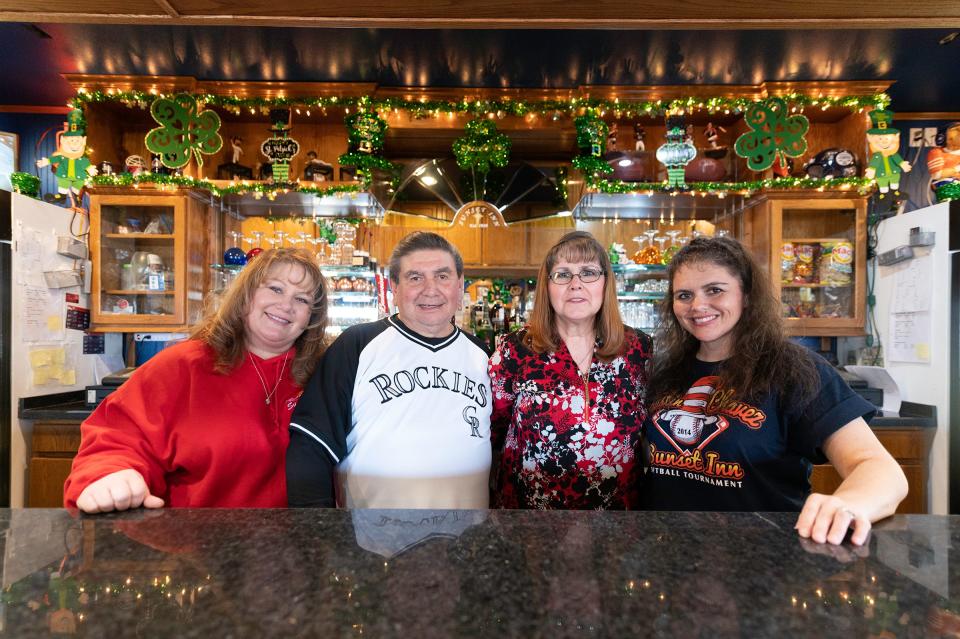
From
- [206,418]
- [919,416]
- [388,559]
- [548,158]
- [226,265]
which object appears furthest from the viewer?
[548,158]

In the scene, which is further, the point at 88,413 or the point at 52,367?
the point at 52,367

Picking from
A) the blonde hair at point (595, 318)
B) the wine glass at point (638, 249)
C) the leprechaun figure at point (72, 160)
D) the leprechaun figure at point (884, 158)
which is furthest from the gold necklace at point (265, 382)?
the leprechaun figure at point (884, 158)

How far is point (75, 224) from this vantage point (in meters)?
3.48

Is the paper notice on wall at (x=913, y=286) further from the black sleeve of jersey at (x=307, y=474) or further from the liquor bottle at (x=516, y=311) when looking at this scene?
the black sleeve of jersey at (x=307, y=474)

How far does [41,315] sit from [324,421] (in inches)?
104

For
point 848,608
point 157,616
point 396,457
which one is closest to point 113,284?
point 396,457

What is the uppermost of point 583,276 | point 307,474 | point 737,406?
point 583,276

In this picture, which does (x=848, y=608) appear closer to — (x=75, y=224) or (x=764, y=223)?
(x=764, y=223)

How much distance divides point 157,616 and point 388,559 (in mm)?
223

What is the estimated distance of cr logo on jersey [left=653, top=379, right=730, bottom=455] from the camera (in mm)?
1461

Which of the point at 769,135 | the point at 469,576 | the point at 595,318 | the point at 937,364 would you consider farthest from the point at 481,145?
the point at 469,576

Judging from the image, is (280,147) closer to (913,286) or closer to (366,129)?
(366,129)

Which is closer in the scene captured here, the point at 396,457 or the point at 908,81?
the point at 396,457

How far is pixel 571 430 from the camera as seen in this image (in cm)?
168
